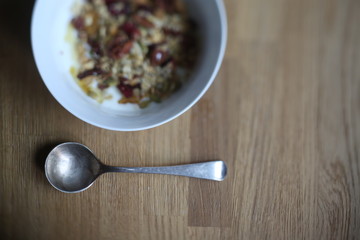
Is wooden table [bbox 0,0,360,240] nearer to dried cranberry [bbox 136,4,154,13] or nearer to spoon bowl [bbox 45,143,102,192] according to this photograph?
spoon bowl [bbox 45,143,102,192]

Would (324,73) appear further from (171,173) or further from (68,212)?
(68,212)

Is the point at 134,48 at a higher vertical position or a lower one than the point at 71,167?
higher

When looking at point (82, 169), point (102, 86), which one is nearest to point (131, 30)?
point (102, 86)

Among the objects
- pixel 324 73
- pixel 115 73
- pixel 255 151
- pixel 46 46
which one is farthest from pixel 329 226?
pixel 46 46

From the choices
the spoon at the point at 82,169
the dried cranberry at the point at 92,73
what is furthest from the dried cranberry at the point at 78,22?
the spoon at the point at 82,169

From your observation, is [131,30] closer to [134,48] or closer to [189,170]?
[134,48]

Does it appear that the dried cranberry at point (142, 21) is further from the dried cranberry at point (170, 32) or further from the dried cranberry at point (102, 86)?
the dried cranberry at point (102, 86)

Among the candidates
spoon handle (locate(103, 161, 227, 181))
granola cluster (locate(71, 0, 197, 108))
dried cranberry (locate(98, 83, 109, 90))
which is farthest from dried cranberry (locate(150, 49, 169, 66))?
spoon handle (locate(103, 161, 227, 181))
